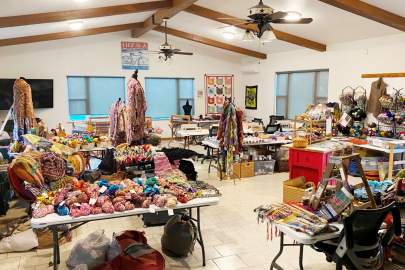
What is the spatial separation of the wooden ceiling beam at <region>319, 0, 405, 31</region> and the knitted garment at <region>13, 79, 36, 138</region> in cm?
488

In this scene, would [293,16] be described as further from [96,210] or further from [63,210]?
[63,210]

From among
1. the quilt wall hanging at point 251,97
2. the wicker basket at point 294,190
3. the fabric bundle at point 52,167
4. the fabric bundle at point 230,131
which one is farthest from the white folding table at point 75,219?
the quilt wall hanging at point 251,97

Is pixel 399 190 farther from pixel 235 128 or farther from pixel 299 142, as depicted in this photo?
pixel 235 128

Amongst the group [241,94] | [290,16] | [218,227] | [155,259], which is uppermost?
[290,16]

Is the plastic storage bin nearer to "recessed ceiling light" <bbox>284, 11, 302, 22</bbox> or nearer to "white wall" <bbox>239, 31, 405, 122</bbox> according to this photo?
"white wall" <bbox>239, 31, 405, 122</bbox>

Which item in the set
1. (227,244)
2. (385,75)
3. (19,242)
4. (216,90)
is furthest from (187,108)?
(19,242)

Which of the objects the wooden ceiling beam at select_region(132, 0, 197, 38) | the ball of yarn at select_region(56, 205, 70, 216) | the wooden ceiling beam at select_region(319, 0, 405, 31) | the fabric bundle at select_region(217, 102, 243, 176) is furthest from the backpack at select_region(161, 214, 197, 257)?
the wooden ceiling beam at select_region(132, 0, 197, 38)

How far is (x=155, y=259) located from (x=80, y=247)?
63cm

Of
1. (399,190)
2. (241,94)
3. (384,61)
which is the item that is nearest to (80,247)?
(399,190)

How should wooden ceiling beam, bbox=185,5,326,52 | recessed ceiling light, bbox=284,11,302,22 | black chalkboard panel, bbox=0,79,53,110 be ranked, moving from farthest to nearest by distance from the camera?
black chalkboard panel, bbox=0,79,53,110 < wooden ceiling beam, bbox=185,5,326,52 < recessed ceiling light, bbox=284,11,302,22

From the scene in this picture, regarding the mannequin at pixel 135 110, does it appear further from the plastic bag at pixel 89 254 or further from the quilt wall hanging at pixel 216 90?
the quilt wall hanging at pixel 216 90

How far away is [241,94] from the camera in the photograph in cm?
1228

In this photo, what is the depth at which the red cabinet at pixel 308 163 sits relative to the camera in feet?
16.3

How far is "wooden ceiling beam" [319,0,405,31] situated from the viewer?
17.4 ft
